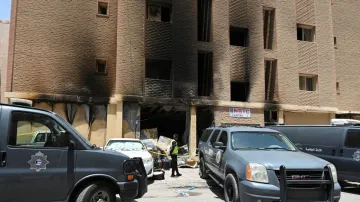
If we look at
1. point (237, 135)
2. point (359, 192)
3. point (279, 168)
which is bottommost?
point (359, 192)

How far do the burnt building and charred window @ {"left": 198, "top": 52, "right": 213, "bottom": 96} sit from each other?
2.7 inches

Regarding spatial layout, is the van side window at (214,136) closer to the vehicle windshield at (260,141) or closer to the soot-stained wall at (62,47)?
the vehicle windshield at (260,141)

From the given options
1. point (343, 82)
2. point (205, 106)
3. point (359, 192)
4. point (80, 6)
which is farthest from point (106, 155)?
point (343, 82)

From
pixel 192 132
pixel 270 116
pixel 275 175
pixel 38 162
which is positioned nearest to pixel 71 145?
pixel 38 162

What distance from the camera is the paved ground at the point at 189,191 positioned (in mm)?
8227

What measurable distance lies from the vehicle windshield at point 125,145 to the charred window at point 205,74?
8046 mm

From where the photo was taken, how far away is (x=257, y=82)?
63.7ft

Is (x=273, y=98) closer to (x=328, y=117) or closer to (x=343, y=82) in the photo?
(x=328, y=117)

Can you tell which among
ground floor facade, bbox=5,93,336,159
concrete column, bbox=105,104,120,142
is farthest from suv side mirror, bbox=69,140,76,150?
concrete column, bbox=105,104,120,142

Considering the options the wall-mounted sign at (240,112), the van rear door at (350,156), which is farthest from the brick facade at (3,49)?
the van rear door at (350,156)

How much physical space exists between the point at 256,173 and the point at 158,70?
1431 centimetres

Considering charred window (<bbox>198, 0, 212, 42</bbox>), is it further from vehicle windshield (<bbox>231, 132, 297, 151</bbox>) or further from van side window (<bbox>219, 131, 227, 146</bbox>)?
vehicle windshield (<bbox>231, 132, 297, 151</bbox>)

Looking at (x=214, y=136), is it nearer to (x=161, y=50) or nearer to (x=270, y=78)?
(x=161, y=50)

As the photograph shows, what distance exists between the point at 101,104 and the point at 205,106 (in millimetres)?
6129
